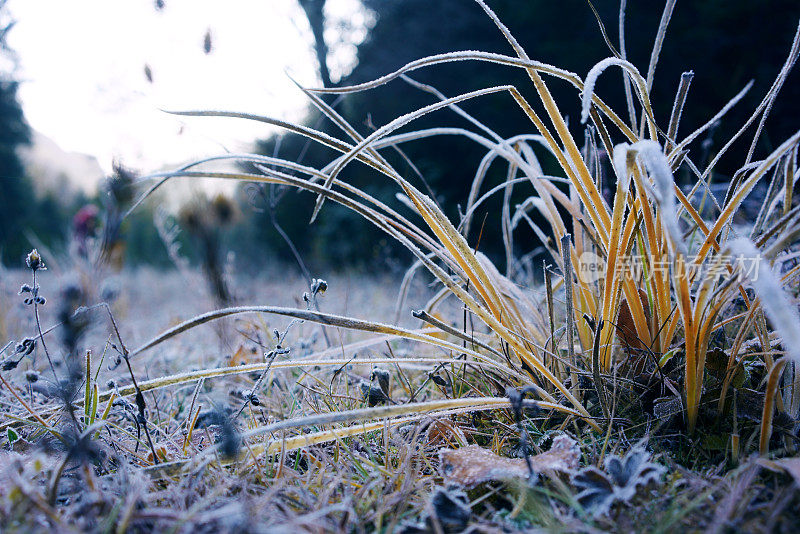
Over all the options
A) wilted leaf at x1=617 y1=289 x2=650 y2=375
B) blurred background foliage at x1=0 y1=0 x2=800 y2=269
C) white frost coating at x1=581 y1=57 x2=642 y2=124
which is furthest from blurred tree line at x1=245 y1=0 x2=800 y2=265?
white frost coating at x1=581 y1=57 x2=642 y2=124

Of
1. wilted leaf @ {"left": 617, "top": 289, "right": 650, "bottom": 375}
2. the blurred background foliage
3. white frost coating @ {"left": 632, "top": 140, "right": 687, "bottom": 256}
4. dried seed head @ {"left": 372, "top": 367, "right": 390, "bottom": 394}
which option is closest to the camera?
white frost coating @ {"left": 632, "top": 140, "right": 687, "bottom": 256}

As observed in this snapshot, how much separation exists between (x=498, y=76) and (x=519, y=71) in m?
0.39

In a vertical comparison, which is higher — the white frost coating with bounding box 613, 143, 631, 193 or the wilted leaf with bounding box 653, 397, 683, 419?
the white frost coating with bounding box 613, 143, 631, 193

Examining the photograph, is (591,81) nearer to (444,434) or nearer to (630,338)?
(630,338)

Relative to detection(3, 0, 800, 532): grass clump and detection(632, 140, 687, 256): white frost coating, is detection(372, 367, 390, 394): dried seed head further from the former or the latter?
detection(632, 140, 687, 256): white frost coating

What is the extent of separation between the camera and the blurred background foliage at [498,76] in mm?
3430

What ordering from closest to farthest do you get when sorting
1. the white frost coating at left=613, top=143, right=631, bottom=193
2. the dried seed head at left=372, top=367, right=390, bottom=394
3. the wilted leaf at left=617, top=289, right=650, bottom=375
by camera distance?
the white frost coating at left=613, top=143, right=631, bottom=193, the wilted leaf at left=617, top=289, right=650, bottom=375, the dried seed head at left=372, top=367, right=390, bottom=394

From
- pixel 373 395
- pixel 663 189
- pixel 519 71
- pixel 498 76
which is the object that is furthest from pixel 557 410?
pixel 498 76

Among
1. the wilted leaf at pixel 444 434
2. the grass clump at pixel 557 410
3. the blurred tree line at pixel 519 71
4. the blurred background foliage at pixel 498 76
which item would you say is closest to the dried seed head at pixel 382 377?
the grass clump at pixel 557 410

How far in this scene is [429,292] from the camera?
2260mm

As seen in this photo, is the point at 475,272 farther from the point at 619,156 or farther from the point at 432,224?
the point at 619,156

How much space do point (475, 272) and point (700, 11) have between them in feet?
13.2

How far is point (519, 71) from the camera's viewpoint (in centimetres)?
378

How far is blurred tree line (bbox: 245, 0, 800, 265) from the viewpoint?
3.43 meters
